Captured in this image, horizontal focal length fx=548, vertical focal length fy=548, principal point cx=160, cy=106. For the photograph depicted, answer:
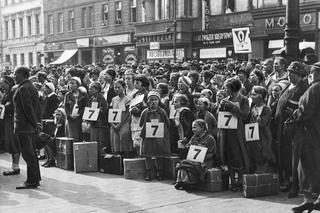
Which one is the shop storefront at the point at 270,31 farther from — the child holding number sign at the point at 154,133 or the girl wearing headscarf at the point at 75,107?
the child holding number sign at the point at 154,133

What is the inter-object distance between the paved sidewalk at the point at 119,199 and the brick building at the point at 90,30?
2652cm

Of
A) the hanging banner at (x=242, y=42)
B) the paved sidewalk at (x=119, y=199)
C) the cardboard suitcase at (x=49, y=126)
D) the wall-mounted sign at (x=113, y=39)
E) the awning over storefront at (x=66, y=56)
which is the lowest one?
the paved sidewalk at (x=119, y=199)

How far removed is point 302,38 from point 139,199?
1817cm

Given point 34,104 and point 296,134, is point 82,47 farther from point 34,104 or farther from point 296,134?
point 296,134

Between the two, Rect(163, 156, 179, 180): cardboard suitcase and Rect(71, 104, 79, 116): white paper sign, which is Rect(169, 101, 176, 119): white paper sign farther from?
Rect(71, 104, 79, 116): white paper sign

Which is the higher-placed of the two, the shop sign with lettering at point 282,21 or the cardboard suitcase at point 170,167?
the shop sign with lettering at point 282,21

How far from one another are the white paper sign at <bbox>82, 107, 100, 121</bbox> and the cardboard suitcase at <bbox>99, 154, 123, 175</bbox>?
79 cm

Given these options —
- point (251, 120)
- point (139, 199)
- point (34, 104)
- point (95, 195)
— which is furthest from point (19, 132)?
point (251, 120)

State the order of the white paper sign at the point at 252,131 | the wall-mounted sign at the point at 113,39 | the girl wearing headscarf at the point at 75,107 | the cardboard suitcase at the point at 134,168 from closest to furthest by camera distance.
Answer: the white paper sign at the point at 252,131 → the cardboard suitcase at the point at 134,168 → the girl wearing headscarf at the point at 75,107 → the wall-mounted sign at the point at 113,39

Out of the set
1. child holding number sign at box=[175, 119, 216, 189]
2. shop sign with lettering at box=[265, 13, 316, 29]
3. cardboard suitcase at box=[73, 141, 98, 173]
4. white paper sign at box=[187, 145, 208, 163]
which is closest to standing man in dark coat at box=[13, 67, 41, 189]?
cardboard suitcase at box=[73, 141, 98, 173]

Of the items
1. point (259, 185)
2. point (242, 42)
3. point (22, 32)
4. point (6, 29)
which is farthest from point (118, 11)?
point (259, 185)

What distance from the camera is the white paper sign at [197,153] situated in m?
9.16

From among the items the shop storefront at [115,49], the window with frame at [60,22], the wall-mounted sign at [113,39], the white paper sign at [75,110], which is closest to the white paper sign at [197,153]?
the white paper sign at [75,110]

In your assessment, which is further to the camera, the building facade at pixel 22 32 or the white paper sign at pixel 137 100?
the building facade at pixel 22 32
